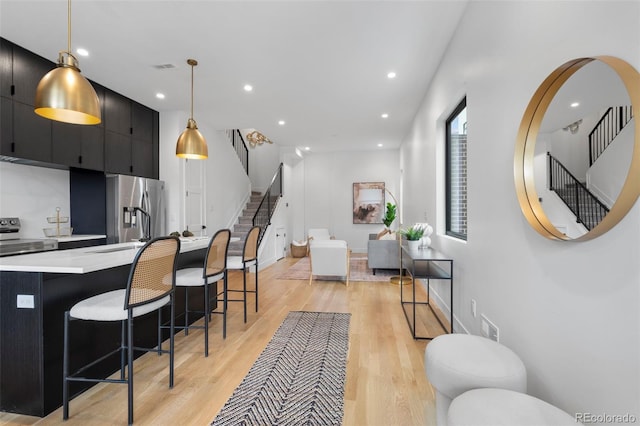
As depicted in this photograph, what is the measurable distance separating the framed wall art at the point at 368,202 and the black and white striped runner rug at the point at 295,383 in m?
6.32

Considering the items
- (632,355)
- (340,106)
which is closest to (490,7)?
(632,355)

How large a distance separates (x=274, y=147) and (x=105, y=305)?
9.38 m

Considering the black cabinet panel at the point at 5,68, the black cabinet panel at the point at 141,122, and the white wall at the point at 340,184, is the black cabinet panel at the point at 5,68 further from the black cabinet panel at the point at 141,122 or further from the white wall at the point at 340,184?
the white wall at the point at 340,184

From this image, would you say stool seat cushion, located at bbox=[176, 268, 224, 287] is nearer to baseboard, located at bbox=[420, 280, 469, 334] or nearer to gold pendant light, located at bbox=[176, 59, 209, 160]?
gold pendant light, located at bbox=[176, 59, 209, 160]

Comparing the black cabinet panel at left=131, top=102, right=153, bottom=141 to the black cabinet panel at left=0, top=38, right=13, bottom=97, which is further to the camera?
the black cabinet panel at left=131, top=102, right=153, bottom=141

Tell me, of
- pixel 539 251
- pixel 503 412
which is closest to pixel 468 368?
pixel 503 412

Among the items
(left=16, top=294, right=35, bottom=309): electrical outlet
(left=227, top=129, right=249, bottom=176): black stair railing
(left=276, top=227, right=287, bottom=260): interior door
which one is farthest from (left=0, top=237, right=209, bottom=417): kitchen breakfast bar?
(left=227, top=129, right=249, bottom=176): black stair railing

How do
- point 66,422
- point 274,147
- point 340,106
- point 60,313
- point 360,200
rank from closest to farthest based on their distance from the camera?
point 66,422 → point 60,313 → point 340,106 → point 360,200 → point 274,147

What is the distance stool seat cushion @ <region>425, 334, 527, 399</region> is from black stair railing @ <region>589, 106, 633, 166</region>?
963mm

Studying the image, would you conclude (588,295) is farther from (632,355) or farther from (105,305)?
(105,305)

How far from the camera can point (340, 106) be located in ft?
17.3

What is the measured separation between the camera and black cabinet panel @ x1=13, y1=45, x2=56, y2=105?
3.32 metres

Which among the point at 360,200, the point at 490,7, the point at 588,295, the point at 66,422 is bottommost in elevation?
the point at 66,422

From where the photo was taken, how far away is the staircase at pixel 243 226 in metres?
6.70
